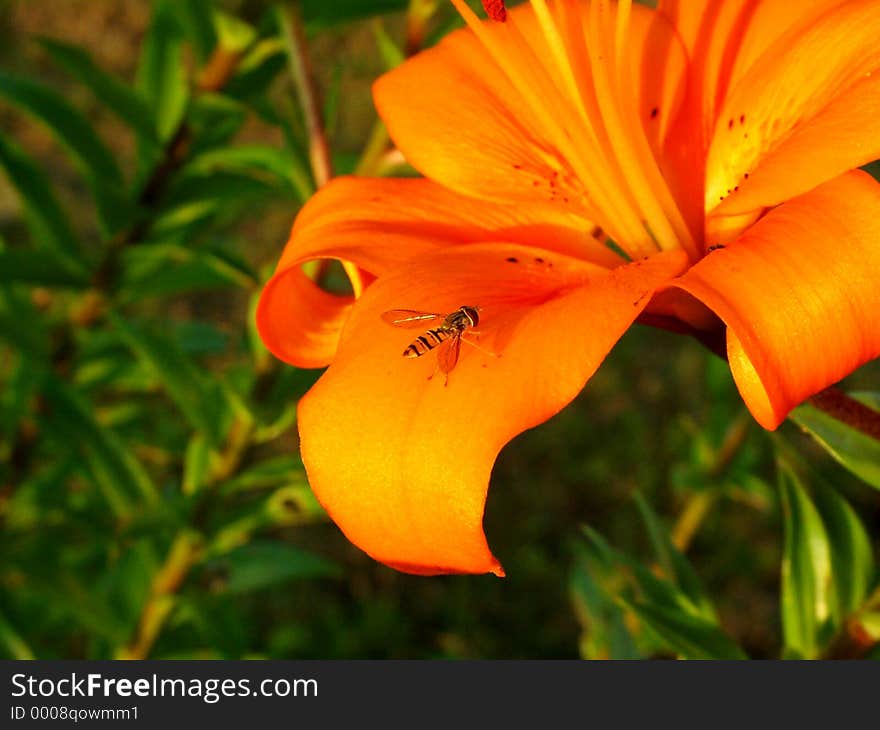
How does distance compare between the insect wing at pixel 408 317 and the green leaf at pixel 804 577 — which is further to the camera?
the green leaf at pixel 804 577

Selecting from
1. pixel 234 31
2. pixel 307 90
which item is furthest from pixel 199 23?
pixel 307 90

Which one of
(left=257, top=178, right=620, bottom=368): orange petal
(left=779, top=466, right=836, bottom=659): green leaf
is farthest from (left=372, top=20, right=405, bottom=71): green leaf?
(left=779, top=466, right=836, bottom=659): green leaf

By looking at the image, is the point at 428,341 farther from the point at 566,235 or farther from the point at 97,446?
the point at 97,446

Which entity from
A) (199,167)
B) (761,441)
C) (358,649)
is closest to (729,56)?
(199,167)

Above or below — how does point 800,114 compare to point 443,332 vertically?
above

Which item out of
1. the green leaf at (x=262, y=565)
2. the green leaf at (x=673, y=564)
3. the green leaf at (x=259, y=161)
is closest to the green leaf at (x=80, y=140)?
the green leaf at (x=259, y=161)

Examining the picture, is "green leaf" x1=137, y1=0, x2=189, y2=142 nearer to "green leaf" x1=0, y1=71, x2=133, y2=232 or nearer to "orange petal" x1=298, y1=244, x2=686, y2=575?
"green leaf" x1=0, y1=71, x2=133, y2=232

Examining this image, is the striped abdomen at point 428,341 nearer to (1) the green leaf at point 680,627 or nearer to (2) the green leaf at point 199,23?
(1) the green leaf at point 680,627
